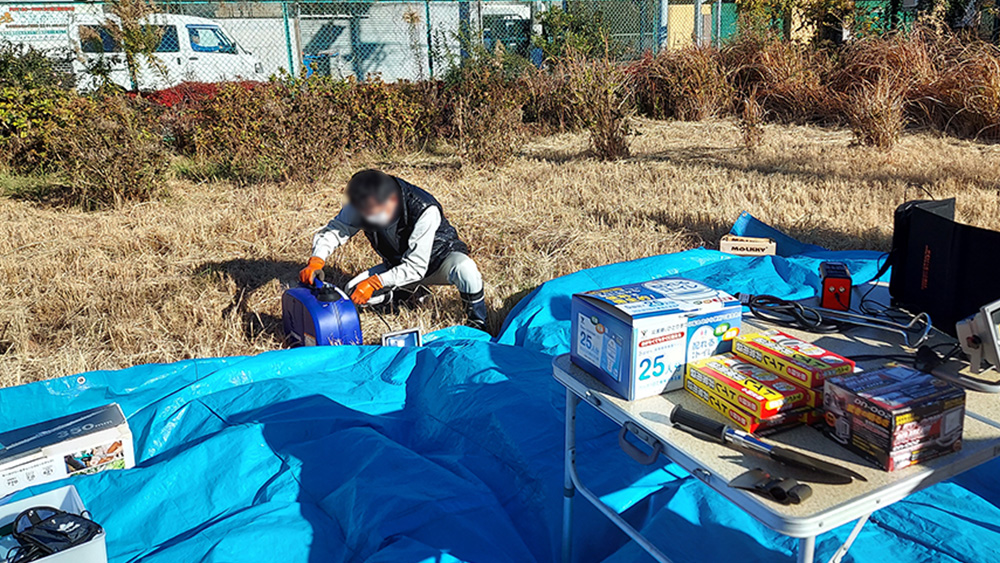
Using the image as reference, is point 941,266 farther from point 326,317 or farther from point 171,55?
point 171,55

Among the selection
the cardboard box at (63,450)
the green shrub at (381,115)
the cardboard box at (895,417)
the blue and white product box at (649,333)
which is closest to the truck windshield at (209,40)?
the green shrub at (381,115)

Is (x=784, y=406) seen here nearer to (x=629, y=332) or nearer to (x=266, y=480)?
(x=629, y=332)

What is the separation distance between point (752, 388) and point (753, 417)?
0.08m

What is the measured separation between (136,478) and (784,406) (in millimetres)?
2172

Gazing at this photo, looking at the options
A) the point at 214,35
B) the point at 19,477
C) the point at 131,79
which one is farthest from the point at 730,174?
the point at 214,35

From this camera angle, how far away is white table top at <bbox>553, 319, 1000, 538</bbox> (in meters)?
1.55

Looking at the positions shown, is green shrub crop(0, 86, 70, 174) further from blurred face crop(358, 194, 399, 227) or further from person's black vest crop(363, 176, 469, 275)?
blurred face crop(358, 194, 399, 227)

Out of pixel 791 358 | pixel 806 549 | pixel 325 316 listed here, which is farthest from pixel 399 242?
pixel 806 549

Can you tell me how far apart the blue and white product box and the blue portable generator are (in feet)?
6.58

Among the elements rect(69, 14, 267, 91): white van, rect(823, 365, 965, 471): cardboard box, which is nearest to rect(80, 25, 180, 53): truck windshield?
rect(69, 14, 267, 91): white van

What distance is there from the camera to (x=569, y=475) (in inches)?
89.0

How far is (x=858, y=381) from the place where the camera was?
178 cm

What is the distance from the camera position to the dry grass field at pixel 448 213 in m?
4.46

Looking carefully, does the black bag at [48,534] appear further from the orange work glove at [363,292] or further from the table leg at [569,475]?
the orange work glove at [363,292]
